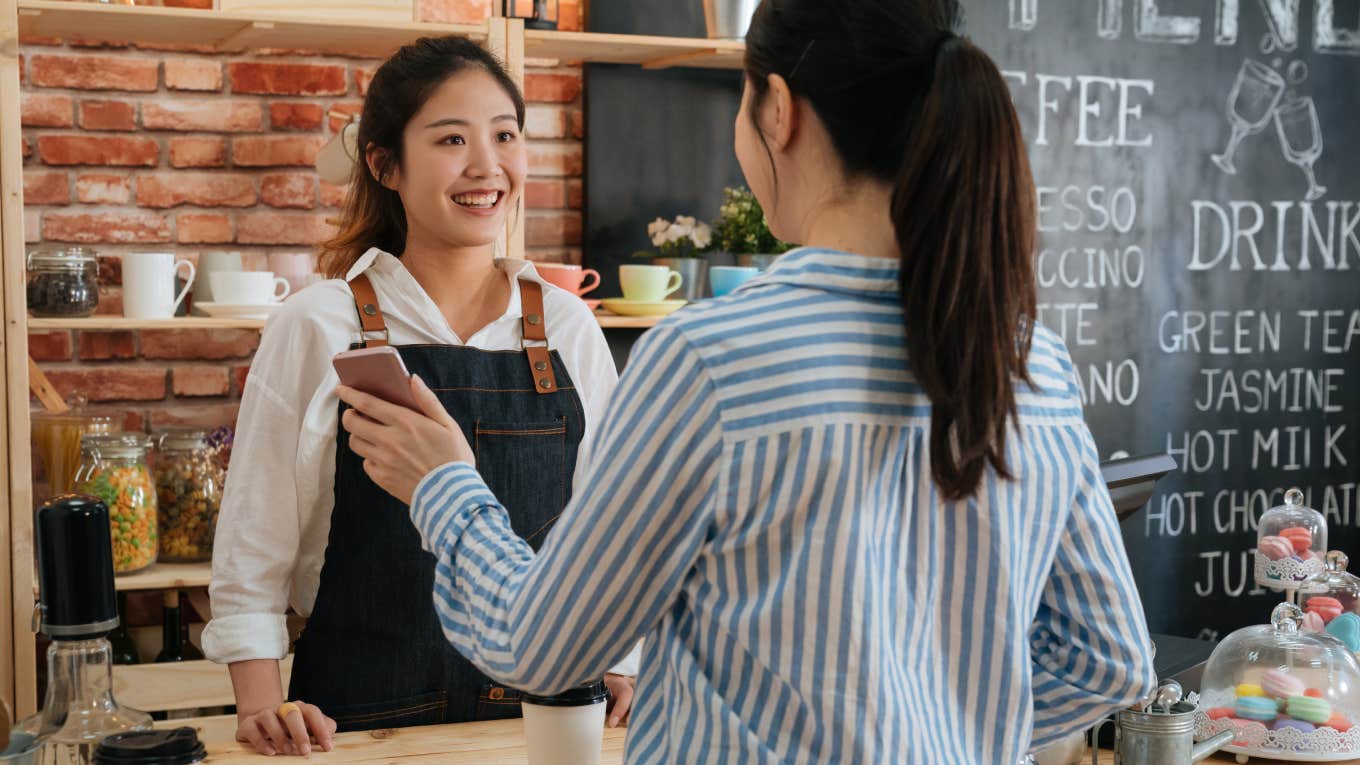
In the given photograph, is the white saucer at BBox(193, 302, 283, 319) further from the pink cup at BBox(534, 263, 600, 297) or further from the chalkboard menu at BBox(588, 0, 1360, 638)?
the chalkboard menu at BBox(588, 0, 1360, 638)

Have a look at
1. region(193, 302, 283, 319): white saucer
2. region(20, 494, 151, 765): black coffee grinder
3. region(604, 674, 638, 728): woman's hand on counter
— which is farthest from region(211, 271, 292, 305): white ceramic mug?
region(20, 494, 151, 765): black coffee grinder

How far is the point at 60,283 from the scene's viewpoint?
2639 mm

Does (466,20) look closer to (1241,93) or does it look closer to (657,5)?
(657,5)

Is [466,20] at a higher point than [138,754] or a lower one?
higher

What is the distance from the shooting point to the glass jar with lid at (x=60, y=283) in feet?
8.64

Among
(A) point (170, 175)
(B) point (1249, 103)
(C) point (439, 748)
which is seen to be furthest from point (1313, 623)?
(A) point (170, 175)

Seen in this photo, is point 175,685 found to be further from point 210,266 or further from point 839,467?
point 839,467

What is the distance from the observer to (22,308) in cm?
256

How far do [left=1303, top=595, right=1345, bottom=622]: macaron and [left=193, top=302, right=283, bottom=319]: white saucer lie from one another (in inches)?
73.7

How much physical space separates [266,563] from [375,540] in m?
0.14

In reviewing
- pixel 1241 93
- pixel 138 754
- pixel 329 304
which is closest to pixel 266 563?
pixel 329 304

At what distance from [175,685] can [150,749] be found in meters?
1.70

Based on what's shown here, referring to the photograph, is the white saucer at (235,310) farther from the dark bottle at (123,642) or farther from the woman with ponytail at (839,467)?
the woman with ponytail at (839,467)

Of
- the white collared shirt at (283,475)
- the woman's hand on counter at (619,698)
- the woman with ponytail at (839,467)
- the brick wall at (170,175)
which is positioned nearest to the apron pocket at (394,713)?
the white collared shirt at (283,475)
